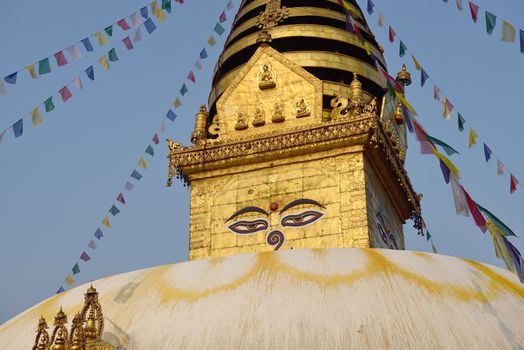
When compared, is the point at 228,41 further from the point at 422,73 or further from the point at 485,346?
the point at 485,346

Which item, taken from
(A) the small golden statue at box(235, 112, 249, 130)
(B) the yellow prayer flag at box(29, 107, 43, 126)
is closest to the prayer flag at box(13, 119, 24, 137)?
(B) the yellow prayer flag at box(29, 107, 43, 126)

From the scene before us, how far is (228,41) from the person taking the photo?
19781 mm

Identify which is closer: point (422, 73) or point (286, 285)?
point (286, 285)

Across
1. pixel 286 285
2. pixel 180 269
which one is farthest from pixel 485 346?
pixel 180 269

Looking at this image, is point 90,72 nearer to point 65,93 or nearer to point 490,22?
point 65,93

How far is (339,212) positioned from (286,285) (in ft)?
22.0

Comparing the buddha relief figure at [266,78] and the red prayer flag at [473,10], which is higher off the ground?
the buddha relief figure at [266,78]

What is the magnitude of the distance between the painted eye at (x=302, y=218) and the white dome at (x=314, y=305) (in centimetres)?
571

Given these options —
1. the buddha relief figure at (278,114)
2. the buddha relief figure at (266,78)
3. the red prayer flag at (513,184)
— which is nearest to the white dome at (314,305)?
the red prayer flag at (513,184)

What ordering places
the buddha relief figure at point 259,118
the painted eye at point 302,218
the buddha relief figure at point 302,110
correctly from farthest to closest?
the buddha relief figure at point 259,118
the buddha relief figure at point 302,110
the painted eye at point 302,218

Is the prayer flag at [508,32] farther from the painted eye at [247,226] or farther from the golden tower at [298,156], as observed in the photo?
the painted eye at [247,226]

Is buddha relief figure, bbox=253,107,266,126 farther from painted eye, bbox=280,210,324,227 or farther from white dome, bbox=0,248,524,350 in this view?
white dome, bbox=0,248,524,350

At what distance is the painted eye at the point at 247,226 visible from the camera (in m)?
14.7

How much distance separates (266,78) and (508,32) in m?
7.92
